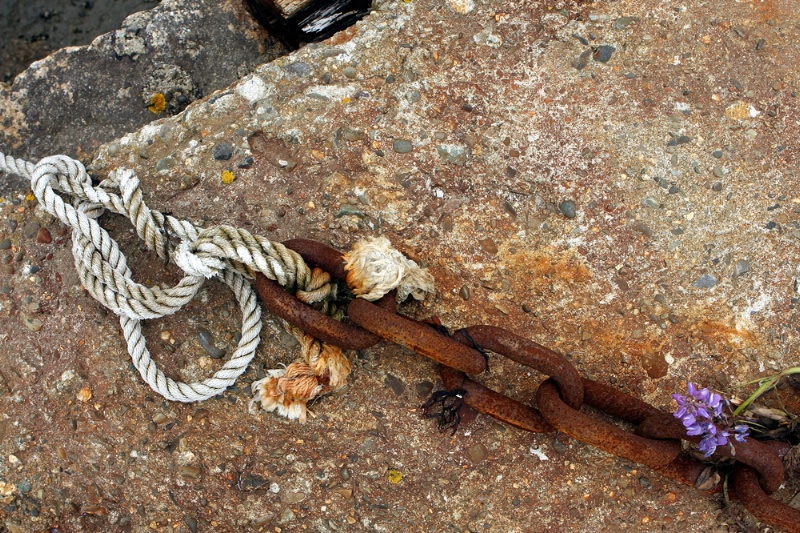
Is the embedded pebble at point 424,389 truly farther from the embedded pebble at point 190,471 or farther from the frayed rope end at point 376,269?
the embedded pebble at point 190,471

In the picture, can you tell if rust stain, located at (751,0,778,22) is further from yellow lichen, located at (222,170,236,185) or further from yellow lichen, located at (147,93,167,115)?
yellow lichen, located at (147,93,167,115)

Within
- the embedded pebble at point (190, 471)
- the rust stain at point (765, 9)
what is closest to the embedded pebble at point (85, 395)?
the embedded pebble at point (190, 471)

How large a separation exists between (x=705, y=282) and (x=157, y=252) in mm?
1729

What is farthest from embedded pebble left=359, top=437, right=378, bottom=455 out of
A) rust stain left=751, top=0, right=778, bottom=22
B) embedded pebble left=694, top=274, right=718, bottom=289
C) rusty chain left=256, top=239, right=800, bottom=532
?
rust stain left=751, top=0, right=778, bottom=22

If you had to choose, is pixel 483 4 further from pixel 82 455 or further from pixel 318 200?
pixel 82 455

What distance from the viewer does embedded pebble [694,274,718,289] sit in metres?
2.00

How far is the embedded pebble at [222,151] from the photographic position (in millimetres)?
2072

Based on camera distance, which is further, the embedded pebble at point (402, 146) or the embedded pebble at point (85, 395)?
the embedded pebble at point (402, 146)

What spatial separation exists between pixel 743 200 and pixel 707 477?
35.0 inches

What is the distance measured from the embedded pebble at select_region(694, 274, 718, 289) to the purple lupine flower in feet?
1.38

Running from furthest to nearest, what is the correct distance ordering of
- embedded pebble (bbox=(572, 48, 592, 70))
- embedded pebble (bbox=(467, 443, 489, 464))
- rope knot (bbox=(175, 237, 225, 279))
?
embedded pebble (bbox=(572, 48, 592, 70)) < embedded pebble (bbox=(467, 443, 489, 464)) < rope knot (bbox=(175, 237, 225, 279))

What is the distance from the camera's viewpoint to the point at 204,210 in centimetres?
204

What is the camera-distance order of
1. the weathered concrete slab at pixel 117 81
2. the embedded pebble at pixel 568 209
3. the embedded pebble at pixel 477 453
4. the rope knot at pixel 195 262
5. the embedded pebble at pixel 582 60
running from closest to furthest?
the rope knot at pixel 195 262 < the embedded pebble at pixel 477 453 < the embedded pebble at pixel 568 209 < the embedded pebble at pixel 582 60 < the weathered concrete slab at pixel 117 81

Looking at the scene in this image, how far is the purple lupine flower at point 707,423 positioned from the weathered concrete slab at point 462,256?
0.84 ft
